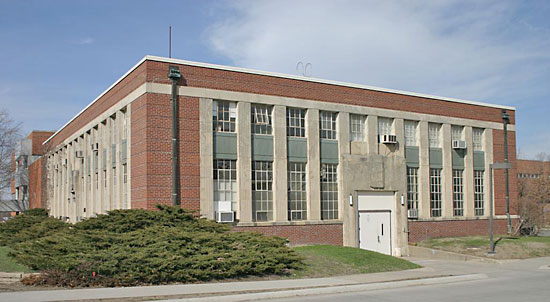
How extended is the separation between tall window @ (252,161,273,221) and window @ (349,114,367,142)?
5527 mm

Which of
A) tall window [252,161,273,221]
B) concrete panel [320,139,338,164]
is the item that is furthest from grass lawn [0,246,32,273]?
concrete panel [320,139,338,164]

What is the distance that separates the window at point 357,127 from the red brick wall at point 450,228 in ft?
18.9

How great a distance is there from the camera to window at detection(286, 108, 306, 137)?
27969mm

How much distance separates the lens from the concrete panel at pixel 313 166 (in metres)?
28.1

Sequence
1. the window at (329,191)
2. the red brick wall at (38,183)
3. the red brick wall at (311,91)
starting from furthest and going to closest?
the red brick wall at (38,183)
the window at (329,191)
the red brick wall at (311,91)

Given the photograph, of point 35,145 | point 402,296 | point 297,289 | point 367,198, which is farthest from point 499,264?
point 35,145

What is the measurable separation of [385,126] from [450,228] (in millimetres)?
7567

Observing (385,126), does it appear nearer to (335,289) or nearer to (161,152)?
(161,152)

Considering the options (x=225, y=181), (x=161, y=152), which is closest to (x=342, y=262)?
(x=225, y=181)

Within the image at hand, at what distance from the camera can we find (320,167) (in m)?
28.7

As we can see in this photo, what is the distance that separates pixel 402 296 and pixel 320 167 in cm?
1359

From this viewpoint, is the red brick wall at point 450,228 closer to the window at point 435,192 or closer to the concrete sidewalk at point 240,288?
the window at point 435,192

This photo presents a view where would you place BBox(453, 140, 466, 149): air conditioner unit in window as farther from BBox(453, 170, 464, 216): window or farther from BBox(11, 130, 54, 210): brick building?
BBox(11, 130, 54, 210): brick building

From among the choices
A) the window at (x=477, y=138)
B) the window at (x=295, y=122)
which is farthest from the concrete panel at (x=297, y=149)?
the window at (x=477, y=138)
